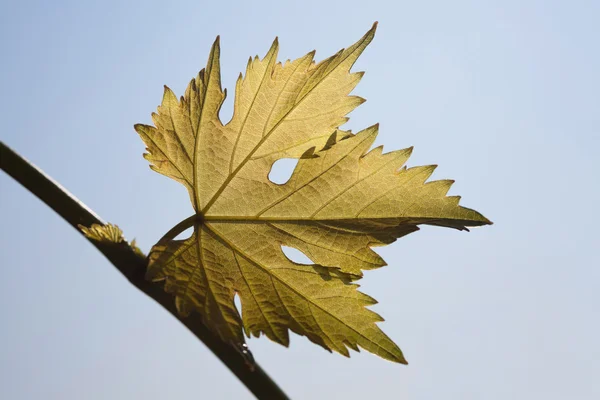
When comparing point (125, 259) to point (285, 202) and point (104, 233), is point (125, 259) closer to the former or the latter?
point (104, 233)

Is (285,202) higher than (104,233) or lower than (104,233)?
higher

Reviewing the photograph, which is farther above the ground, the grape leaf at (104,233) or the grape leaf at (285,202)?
the grape leaf at (285,202)

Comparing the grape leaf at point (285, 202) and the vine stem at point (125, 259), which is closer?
the vine stem at point (125, 259)

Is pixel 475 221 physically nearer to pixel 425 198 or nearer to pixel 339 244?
pixel 425 198

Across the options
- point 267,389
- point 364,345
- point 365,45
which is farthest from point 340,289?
point 365,45

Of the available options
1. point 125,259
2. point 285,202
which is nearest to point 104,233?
point 125,259
